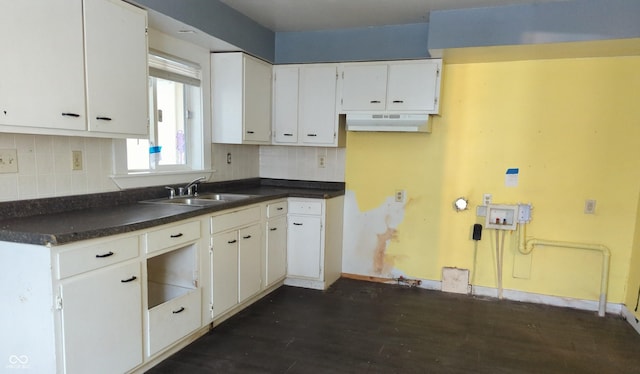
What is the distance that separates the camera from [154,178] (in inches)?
113

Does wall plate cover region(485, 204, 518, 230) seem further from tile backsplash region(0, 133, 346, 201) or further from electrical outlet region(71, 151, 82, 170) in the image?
electrical outlet region(71, 151, 82, 170)

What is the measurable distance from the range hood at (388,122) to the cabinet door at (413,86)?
0.26ft

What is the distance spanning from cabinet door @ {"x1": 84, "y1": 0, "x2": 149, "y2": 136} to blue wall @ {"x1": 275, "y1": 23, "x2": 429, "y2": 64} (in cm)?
166

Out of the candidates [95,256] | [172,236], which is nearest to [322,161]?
[172,236]

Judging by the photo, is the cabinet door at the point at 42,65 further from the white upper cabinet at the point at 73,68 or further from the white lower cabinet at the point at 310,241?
the white lower cabinet at the point at 310,241

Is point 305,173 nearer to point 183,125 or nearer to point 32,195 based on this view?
point 183,125

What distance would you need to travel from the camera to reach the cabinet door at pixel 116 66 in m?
2.07

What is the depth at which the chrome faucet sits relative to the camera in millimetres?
3104

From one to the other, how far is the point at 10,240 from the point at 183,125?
179 centimetres

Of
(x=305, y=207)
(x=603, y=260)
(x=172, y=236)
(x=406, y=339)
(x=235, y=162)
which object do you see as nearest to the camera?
(x=172, y=236)

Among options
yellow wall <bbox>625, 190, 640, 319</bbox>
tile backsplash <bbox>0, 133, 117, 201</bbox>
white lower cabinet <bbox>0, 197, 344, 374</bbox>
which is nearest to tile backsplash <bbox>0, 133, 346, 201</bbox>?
tile backsplash <bbox>0, 133, 117, 201</bbox>

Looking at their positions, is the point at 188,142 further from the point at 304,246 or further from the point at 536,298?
the point at 536,298

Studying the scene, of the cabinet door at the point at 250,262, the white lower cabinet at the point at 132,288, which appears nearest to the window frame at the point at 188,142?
the white lower cabinet at the point at 132,288

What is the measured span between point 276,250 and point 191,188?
0.90 m
